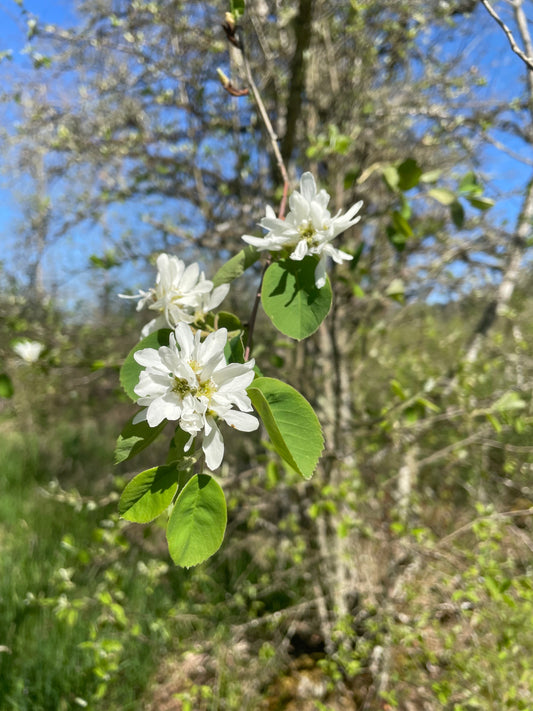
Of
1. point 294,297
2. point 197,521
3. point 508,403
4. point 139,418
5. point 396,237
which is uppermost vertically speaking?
point 396,237

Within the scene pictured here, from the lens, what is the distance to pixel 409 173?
31.9 inches

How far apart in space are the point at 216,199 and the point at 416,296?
1251mm

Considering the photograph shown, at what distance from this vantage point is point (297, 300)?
52cm

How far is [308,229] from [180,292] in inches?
6.9

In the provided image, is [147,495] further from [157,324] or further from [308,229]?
[308,229]

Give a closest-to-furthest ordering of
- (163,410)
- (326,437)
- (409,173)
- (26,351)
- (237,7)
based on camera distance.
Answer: (163,410) → (237,7) → (409,173) → (26,351) → (326,437)

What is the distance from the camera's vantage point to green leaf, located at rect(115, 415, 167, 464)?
43 cm

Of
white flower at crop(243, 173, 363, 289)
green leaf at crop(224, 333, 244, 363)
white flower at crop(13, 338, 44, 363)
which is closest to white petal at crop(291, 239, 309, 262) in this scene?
white flower at crop(243, 173, 363, 289)

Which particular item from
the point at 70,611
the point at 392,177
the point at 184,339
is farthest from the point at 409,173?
the point at 70,611

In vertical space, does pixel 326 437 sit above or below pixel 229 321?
below

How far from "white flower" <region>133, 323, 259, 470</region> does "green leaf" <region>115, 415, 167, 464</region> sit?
0.01 metres

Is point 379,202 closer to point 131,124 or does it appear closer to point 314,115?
point 314,115

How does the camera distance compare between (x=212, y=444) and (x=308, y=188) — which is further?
(x=308, y=188)

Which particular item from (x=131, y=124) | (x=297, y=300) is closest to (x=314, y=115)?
(x=131, y=124)
